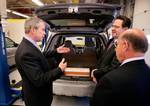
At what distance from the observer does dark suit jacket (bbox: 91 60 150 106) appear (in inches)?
Answer: 51.5

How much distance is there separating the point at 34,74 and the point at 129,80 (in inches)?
41.9

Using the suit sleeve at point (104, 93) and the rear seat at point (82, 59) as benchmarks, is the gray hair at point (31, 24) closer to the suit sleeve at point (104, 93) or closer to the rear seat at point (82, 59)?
the suit sleeve at point (104, 93)

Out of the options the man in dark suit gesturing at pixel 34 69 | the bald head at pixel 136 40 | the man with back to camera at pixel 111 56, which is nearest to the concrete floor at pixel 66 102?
the man with back to camera at pixel 111 56

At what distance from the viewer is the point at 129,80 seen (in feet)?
4.32

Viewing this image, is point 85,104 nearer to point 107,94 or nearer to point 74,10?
point 74,10

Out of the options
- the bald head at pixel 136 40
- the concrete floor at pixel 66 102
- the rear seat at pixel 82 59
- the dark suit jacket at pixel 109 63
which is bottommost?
the concrete floor at pixel 66 102

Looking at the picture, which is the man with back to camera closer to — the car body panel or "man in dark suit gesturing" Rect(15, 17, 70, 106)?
the car body panel

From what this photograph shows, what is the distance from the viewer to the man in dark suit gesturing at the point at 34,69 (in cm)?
208

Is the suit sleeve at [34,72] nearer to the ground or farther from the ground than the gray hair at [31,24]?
nearer to the ground

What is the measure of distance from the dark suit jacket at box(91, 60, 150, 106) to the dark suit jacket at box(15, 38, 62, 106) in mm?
854

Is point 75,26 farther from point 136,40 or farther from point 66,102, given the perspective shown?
point 136,40

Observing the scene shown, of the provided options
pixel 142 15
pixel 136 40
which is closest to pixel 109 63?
pixel 136 40

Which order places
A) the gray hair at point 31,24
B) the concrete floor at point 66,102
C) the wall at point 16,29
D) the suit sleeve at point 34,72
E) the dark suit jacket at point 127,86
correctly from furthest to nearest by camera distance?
the wall at point 16,29 → the concrete floor at point 66,102 → the gray hair at point 31,24 → the suit sleeve at point 34,72 → the dark suit jacket at point 127,86

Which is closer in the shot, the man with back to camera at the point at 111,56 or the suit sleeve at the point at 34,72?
the suit sleeve at the point at 34,72
